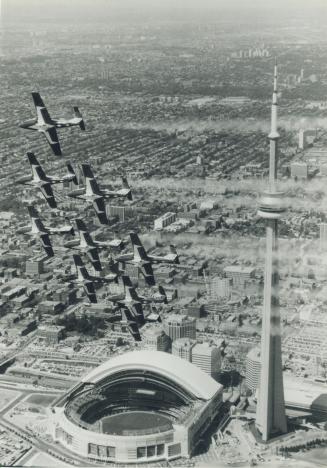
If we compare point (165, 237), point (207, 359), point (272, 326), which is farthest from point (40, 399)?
point (165, 237)

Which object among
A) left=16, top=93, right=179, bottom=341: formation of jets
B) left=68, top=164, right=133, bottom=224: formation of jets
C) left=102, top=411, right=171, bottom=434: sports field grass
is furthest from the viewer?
left=102, top=411, right=171, bottom=434: sports field grass

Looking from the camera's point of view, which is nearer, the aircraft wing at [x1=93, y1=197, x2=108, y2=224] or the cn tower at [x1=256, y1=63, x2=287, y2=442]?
the aircraft wing at [x1=93, y1=197, x2=108, y2=224]

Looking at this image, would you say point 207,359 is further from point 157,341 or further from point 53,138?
point 53,138

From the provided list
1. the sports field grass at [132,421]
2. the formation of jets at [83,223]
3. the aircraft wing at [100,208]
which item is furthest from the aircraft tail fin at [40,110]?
the sports field grass at [132,421]

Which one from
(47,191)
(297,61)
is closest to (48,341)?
(47,191)

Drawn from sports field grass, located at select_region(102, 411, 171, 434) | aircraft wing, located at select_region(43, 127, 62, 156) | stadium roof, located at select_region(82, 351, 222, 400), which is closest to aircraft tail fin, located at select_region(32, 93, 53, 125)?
aircraft wing, located at select_region(43, 127, 62, 156)

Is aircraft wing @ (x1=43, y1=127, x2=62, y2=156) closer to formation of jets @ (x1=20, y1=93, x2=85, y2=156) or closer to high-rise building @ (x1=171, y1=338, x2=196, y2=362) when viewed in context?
formation of jets @ (x1=20, y1=93, x2=85, y2=156)

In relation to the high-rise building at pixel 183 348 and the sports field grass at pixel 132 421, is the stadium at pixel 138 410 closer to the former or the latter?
the sports field grass at pixel 132 421
